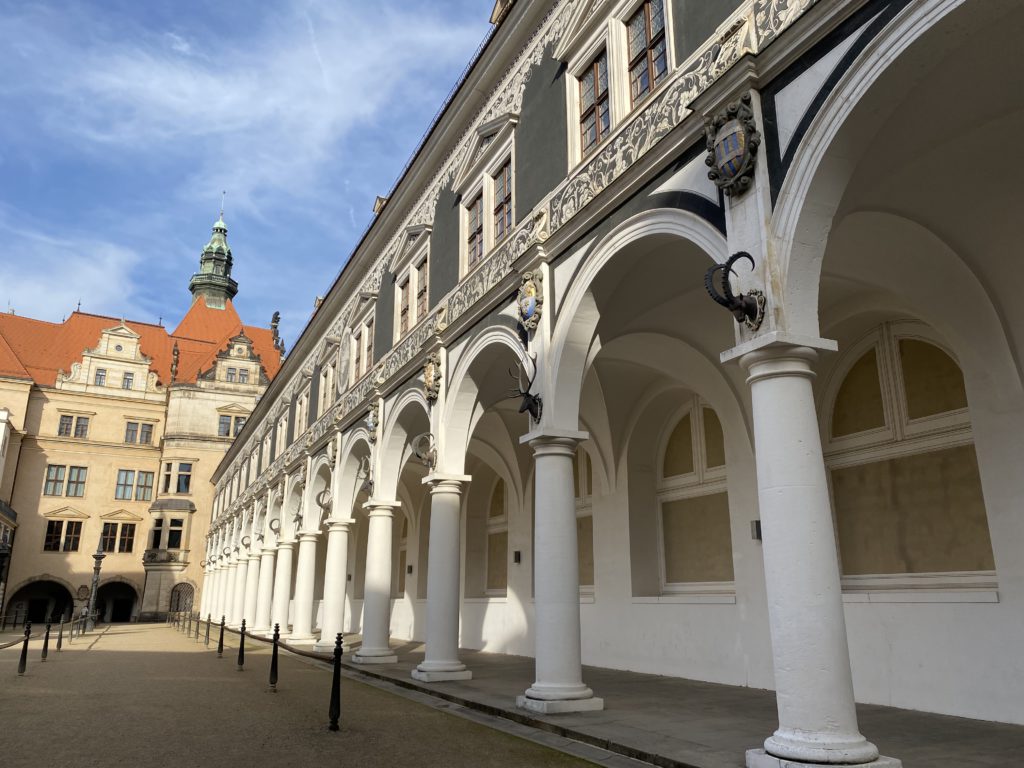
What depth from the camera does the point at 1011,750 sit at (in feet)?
23.6

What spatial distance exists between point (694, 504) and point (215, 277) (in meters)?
69.5

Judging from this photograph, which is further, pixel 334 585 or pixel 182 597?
pixel 182 597

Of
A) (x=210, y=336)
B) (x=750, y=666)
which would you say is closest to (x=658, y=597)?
(x=750, y=666)

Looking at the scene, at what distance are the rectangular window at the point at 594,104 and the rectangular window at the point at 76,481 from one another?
1924 inches

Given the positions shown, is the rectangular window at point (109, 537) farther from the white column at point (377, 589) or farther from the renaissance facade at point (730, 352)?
the white column at point (377, 589)

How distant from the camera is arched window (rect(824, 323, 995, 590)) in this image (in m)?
9.85

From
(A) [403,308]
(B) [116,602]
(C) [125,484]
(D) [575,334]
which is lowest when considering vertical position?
(B) [116,602]

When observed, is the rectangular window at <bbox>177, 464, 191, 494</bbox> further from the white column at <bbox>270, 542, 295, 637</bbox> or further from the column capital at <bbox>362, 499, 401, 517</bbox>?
the column capital at <bbox>362, 499, 401, 517</bbox>

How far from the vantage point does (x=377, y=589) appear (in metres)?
16.7

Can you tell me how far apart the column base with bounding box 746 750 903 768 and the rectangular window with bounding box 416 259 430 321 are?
12.6 m

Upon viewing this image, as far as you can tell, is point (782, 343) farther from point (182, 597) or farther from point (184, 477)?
point (184, 477)

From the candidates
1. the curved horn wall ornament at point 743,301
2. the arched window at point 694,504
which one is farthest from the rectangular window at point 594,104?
the arched window at point 694,504

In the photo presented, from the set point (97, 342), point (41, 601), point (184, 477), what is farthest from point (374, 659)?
point (97, 342)

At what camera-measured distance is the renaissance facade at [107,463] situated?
156ft
